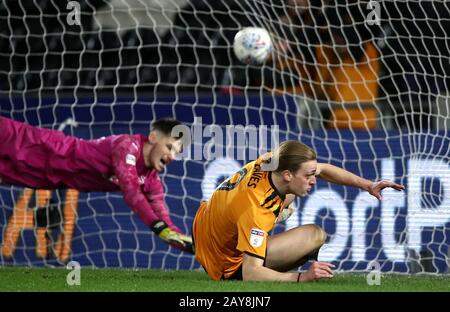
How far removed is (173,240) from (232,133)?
182 centimetres

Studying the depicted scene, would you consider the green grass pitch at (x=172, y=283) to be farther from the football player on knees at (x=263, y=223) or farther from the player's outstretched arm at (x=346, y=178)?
the player's outstretched arm at (x=346, y=178)

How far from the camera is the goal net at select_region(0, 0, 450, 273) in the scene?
662 cm

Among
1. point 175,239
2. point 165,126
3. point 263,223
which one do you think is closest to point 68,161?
point 165,126

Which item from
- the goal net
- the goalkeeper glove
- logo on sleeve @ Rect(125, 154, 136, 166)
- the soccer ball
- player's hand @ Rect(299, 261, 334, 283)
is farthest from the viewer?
the soccer ball

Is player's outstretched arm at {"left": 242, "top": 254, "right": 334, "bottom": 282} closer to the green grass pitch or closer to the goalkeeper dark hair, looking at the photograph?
the green grass pitch

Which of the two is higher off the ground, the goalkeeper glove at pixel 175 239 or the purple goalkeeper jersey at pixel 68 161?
the purple goalkeeper jersey at pixel 68 161

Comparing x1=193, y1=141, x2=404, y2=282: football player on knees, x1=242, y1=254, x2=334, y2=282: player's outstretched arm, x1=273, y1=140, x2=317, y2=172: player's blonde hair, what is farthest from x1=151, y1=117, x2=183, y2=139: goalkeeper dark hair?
x1=242, y1=254, x2=334, y2=282: player's outstretched arm

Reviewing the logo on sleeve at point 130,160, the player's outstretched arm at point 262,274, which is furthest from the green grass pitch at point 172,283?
the logo on sleeve at point 130,160

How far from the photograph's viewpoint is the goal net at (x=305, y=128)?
21.7 ft

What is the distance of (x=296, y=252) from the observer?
4867mm

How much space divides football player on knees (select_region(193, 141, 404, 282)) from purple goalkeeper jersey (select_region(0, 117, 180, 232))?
1.20 m

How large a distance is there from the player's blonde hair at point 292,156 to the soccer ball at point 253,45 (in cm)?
240
